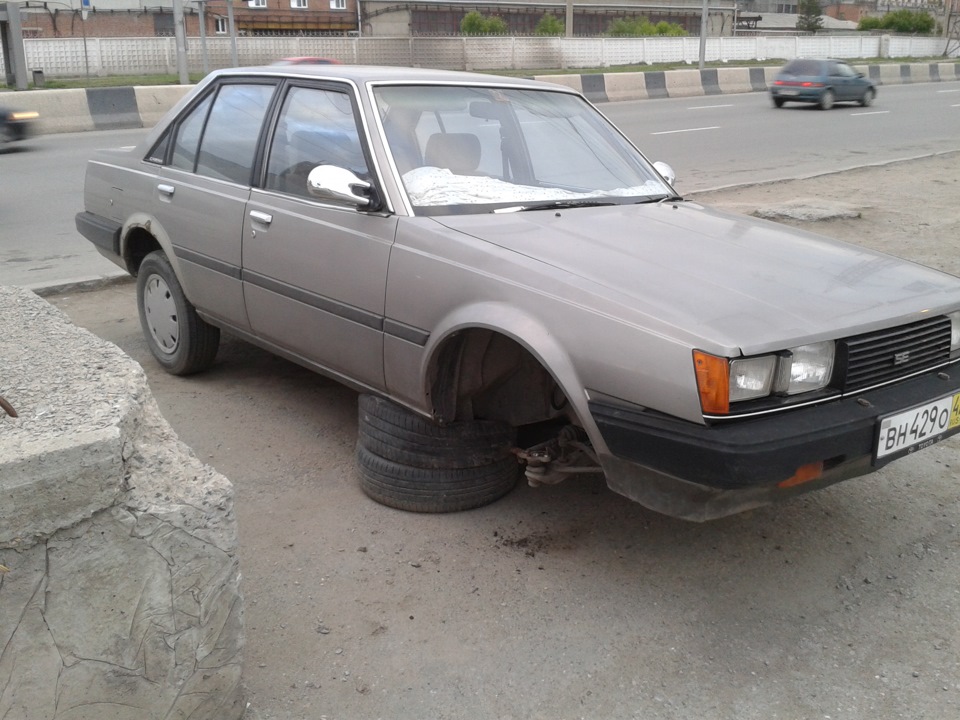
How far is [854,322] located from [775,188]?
27.9ft

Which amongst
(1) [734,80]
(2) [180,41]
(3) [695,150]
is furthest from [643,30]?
(3) [695,150]

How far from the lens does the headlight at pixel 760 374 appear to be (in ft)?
9.00

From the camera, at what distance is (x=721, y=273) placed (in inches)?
127

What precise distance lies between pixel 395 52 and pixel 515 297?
3111 centimetres

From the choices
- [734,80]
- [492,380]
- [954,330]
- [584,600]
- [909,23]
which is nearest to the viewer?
[584,600]

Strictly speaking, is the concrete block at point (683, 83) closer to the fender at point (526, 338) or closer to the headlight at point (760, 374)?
the fender at point (526, 338)

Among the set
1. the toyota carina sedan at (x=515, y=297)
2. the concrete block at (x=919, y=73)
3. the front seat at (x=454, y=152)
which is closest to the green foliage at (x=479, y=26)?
the concrete block at (x=919, y=73)

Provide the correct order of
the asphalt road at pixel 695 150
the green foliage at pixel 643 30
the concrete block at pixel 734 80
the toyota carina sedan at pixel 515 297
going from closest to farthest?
the toyota carina sedan at pixel 515 297 < the asphalt road at pixel 695 150 < the concrete block at pixel 734 80 < the green foliage at pixel 643 30

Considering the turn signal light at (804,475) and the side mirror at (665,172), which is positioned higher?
the side mirror at (665,172)

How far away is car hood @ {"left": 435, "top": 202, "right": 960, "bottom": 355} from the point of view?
2891mm

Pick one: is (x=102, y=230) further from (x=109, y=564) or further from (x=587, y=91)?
(x=587, y=91)

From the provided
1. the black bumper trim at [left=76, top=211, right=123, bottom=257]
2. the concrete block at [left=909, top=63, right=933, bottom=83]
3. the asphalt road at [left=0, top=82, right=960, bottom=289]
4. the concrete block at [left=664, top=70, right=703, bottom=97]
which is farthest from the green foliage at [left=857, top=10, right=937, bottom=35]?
the black bumper trim at [left=76, top=211, right=123, bottom=257]

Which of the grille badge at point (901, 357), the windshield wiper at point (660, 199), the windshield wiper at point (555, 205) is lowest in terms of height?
the grille badge at point (901, 357)

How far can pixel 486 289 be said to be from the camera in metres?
3.26
